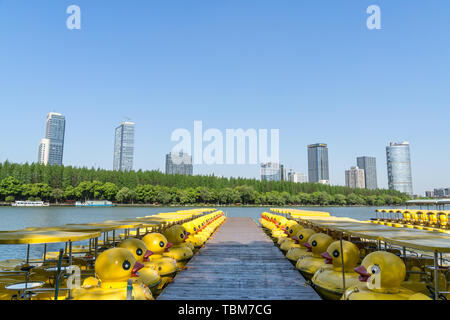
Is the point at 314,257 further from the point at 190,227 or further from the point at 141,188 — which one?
the point at 141,188

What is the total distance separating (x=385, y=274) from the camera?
23.4 feet

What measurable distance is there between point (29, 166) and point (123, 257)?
133m

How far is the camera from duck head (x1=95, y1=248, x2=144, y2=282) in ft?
27.0

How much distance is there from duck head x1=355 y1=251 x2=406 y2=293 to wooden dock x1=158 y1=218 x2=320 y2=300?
2.90 meters

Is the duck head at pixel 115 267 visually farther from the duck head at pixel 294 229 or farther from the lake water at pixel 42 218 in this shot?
the lake water at pixel 42 218

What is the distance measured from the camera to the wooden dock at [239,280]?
9.80 metres

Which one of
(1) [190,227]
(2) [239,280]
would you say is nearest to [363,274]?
(2) [239,280]

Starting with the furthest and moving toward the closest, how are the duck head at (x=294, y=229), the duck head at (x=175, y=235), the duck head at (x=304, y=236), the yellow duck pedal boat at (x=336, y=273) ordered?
the duck head at (x=294, y=229), the duck head at (x=175, y=235), the duck head at (x=304, y=236), the yellow duck pedal boat at (x=336, y=273)

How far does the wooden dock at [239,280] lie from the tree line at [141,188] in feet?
374

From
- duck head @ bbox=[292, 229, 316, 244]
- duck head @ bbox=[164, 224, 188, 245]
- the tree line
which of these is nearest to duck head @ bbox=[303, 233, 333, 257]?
duck head @ bbox=[292, 229, 316, 244]

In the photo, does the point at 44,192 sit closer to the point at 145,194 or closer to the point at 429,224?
the point at 145,194

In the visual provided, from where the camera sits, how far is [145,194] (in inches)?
5025

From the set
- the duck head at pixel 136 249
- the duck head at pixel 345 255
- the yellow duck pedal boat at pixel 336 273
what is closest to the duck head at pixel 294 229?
the yellow duck pedal boat at pixel 336 273
